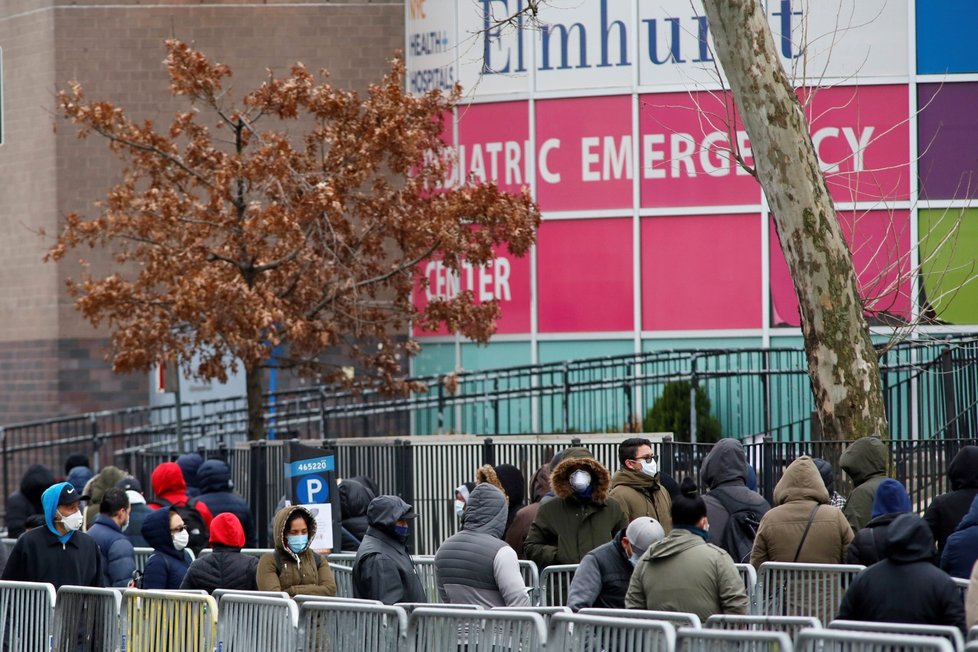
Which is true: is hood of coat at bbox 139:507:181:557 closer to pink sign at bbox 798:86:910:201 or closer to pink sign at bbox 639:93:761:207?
pink sign at bbox 639:93:761:207

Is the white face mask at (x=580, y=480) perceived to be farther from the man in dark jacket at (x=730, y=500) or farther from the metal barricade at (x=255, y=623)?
the metal barricade at (x=255, y=623)

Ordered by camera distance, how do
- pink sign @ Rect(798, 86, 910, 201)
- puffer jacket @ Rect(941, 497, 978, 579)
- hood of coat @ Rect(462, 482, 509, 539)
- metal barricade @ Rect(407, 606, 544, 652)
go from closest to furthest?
metal barricade @ Rect(407, 606, 544, 652)
puffer jacket @ Rect(941, 497, 978, 579)
hood of coat @ Rect(462, 482, 509, 539)
pink sign @ Rect(798, 86, 910, 201)

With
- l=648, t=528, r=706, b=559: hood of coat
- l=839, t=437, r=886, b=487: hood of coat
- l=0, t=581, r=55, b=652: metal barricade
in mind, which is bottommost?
l=0, t=581, r=55, b=652: metal barricade

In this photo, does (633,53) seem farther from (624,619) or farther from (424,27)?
(624,619)

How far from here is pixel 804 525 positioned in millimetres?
8508

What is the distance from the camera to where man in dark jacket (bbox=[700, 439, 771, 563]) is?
9.42m

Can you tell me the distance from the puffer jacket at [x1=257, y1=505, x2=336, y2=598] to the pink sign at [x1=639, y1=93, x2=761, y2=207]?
41.4ft

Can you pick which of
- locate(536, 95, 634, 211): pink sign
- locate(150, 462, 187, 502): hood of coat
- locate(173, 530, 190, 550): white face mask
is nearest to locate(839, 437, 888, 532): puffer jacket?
locate(173, 530, 190, 550): white face mask

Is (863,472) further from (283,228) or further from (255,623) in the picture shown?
(283,228)

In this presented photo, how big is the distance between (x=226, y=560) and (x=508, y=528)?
2.26 meters

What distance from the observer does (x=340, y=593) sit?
9.77 metres

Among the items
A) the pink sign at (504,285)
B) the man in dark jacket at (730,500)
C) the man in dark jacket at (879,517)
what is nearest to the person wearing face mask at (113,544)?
the man in dark jacket at (730,500)

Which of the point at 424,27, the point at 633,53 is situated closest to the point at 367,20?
the point at 424,27

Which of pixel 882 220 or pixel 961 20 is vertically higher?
pixel 961 20
